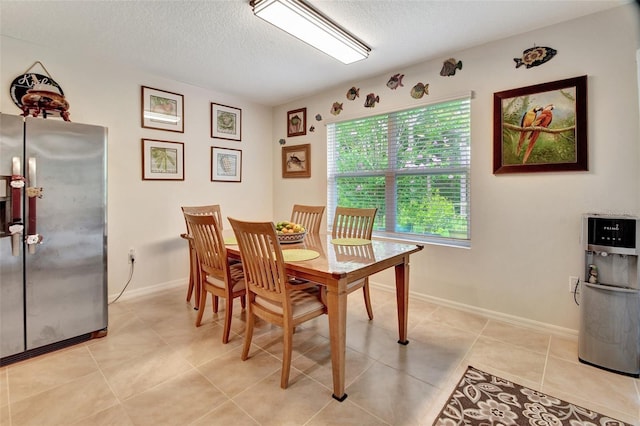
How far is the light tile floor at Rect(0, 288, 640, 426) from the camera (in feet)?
5.06

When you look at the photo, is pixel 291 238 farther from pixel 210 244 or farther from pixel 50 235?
pixel 50 235

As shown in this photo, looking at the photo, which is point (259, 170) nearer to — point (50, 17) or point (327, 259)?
point (50, 17)

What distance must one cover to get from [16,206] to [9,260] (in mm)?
346

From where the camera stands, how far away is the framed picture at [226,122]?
3830 mm

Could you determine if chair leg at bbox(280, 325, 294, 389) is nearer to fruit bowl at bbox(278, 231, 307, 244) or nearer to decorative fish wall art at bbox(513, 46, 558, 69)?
fruit bowl at bbox(278, 231, 307, 244)

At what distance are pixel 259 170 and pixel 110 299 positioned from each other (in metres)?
2.36

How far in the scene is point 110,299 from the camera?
3025mm

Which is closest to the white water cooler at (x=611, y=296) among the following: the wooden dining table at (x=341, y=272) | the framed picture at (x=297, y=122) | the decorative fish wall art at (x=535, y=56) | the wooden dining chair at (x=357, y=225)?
the wooden dining table at (x=341, y=272)

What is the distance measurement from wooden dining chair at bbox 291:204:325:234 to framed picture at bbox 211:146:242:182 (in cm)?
126

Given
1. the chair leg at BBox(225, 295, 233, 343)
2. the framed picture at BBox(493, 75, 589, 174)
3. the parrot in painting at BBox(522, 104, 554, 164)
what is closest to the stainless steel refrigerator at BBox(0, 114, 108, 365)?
the chair leg at BBox(225, 295, 233, 343)

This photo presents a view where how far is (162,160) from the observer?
3377 millimetres

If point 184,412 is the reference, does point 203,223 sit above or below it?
above

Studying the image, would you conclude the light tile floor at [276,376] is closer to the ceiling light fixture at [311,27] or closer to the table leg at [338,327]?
the table leg at [338,327]

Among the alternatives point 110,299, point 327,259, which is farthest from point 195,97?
point 327,259
